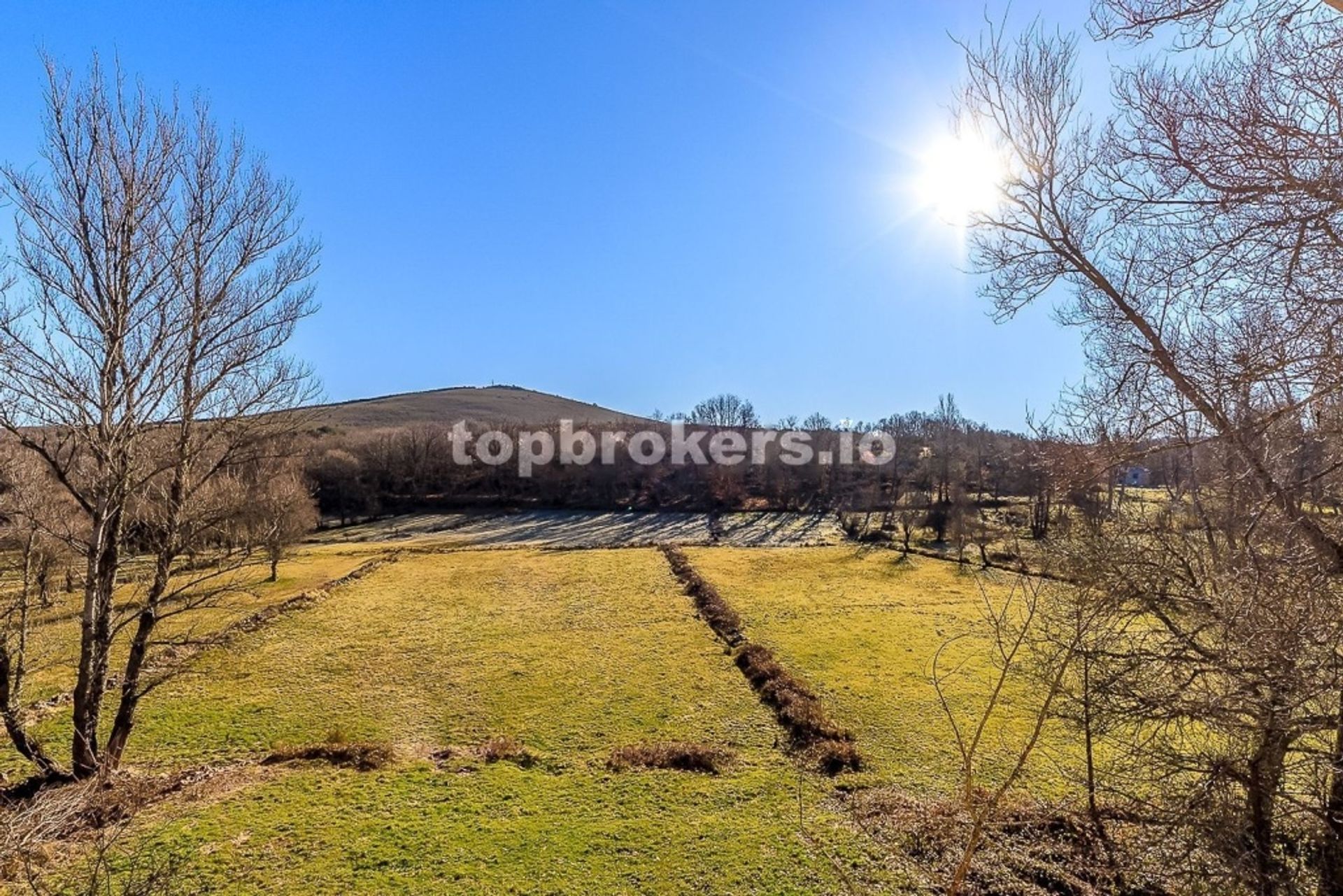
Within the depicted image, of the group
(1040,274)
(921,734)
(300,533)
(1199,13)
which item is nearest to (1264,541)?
(1040,274)

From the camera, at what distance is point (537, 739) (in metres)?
15.0

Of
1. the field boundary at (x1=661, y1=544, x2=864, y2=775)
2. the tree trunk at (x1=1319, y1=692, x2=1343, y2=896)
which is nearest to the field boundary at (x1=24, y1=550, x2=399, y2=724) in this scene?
the field boundary at (x1=661, y1=544, x2=864, y2=775)

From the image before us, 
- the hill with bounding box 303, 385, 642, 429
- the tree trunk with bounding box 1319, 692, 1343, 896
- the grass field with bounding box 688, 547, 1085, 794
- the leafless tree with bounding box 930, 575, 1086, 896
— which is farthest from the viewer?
the hill with bounding box 303, 385, 642, 429

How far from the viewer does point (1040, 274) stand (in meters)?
7.04

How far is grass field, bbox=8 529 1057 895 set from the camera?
9812 millimetres

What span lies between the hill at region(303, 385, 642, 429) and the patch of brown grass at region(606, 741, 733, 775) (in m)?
106

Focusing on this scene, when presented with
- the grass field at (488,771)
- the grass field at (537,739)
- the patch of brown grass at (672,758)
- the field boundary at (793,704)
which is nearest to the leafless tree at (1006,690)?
the grass field at (537,739)

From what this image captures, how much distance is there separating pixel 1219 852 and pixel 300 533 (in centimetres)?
4586

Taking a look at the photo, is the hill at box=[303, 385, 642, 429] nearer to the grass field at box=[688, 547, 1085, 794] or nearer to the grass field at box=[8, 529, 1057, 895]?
the grass field at box=[688, 547, 1085, 794]

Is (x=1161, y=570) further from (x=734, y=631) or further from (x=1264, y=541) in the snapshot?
(x=734, y=631)

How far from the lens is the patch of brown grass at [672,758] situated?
13.4m

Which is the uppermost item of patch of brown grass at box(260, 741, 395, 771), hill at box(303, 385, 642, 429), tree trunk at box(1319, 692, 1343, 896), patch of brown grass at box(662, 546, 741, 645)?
hill at box(303, 385, 642, 429)

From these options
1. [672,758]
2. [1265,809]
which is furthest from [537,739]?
[1265,809]

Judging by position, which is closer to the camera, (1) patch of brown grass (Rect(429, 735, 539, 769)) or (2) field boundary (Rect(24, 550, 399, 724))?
(2) field boundary (Rect(24, 550, 399, 724))
